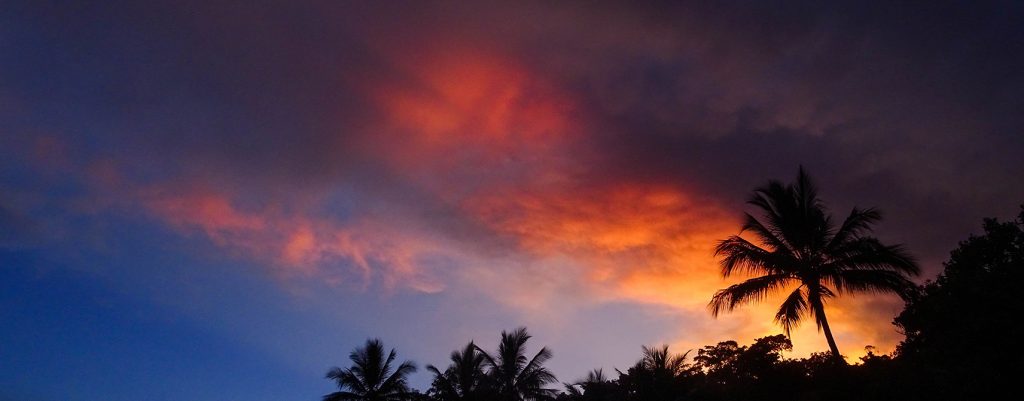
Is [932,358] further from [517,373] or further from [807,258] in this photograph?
[517,373]

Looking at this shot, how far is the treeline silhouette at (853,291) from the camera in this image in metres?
13.6

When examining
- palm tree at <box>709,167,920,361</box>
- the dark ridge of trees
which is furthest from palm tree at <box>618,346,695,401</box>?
palm tree at <box>709,167,920,361</box>

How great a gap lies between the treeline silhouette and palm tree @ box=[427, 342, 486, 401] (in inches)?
498

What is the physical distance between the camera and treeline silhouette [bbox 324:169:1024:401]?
13617 mm

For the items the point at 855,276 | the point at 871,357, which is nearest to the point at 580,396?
the point at 871,357

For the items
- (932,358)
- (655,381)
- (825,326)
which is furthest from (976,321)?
(655,381)

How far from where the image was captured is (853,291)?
66.5 feet

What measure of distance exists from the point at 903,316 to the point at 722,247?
6.19m

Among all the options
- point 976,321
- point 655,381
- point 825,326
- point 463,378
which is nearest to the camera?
point 976,321

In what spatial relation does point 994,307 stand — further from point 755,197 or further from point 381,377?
point 381,377

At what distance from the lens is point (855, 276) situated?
2023 cm

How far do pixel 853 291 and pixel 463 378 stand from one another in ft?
99.1

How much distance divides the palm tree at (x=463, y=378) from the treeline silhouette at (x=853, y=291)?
12650 mm

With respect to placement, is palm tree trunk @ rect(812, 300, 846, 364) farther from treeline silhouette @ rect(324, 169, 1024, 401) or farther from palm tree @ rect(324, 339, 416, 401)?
palm tree @ rect(324, 339, 416, 401)
